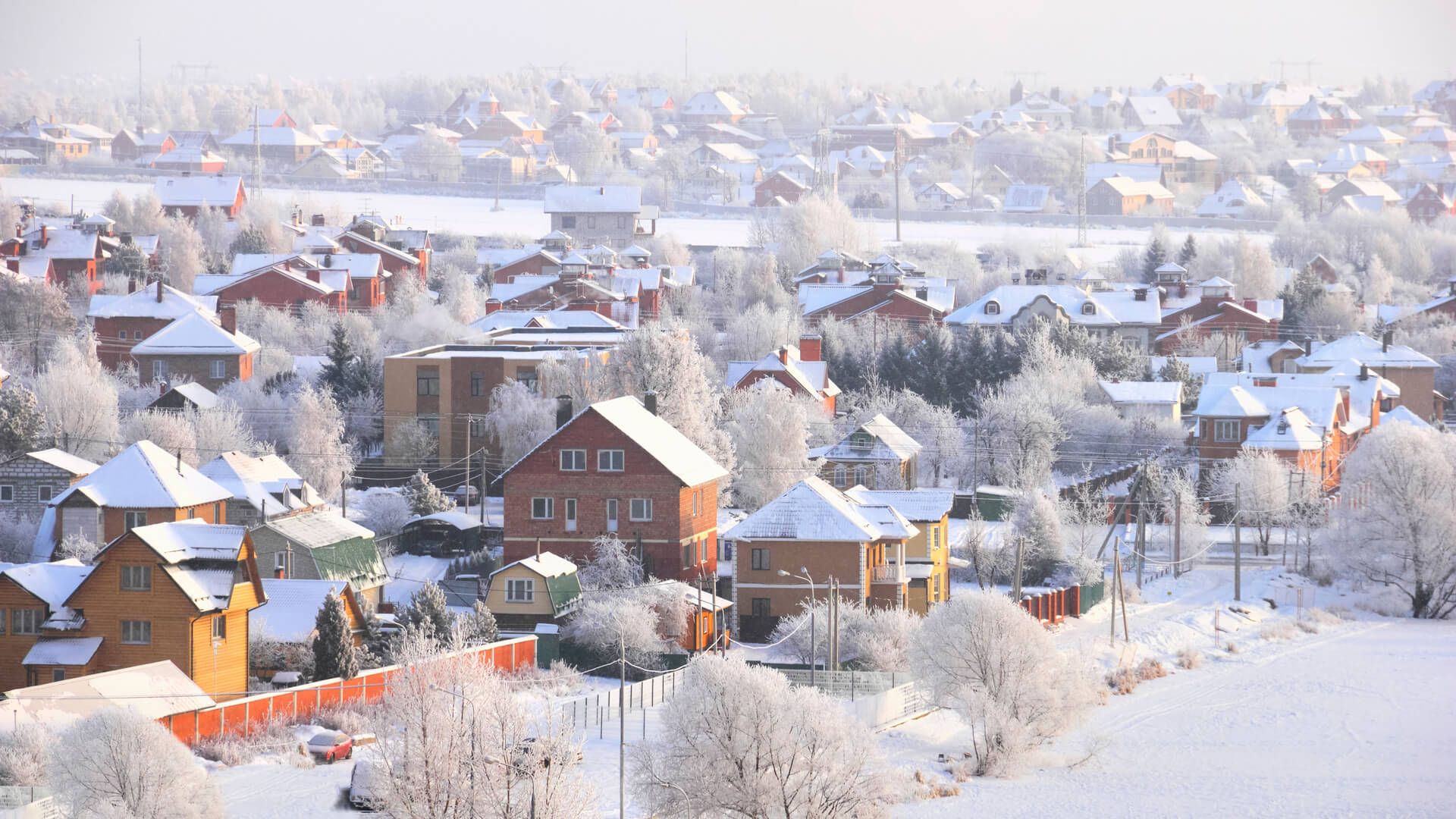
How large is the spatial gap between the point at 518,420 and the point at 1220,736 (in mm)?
21413

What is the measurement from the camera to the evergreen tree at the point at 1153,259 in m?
92.2

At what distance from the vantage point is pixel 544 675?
3653 cm

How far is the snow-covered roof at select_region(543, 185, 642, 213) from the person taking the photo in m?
105

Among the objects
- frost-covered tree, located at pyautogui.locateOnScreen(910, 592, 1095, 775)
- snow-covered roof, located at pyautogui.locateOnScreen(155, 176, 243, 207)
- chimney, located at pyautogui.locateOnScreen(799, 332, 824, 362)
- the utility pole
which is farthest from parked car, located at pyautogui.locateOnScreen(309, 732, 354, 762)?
snow-covered roof, located at pyautogui.locateOnScreen(155, 176, 243, 207)

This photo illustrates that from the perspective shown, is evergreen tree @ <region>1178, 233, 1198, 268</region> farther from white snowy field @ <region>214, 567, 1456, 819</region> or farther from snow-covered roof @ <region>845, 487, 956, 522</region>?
snow-covered roof @ <region>845, 487, 956, 522</region>

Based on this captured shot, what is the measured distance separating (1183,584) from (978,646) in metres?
14.3

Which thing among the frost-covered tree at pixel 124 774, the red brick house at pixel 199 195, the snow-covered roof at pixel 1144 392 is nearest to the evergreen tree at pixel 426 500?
the snow-covered roof at pixel 1144 392

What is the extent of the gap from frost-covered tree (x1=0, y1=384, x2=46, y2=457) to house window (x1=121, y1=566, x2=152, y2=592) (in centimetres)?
1579

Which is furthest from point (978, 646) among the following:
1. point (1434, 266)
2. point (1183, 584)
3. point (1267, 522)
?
point (1434, 266)

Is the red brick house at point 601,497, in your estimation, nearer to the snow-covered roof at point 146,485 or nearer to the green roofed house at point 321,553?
the green roofed house at point 321,553

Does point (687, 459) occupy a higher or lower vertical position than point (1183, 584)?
higher

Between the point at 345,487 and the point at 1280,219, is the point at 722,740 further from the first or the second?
the point at 1280,219

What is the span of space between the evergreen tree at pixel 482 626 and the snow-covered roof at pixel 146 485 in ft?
21.2

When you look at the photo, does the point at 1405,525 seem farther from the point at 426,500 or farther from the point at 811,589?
the point at 426,500
